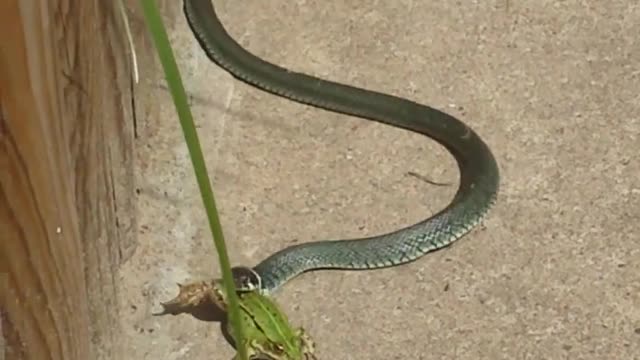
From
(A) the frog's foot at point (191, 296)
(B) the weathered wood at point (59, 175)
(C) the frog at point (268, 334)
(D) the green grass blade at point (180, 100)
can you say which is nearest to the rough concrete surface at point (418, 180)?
(A) the frog's foot at point (191, 296)

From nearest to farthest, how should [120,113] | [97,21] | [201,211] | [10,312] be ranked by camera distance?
1. [10,312]
2. [97,21]
3. [120,113]
4. [201,211]

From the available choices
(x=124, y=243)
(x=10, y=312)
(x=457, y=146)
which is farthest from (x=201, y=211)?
(x=10, y=312)

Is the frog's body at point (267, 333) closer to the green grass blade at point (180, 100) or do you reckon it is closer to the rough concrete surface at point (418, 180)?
the rough concrete surface at point (418, 180)

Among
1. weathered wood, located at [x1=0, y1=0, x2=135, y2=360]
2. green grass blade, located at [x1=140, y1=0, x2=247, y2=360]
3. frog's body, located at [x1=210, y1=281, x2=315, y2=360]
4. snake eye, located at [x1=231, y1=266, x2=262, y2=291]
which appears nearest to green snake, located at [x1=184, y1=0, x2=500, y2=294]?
snake eye, located at [x1=231, y1=266, x2=262, y2=291]

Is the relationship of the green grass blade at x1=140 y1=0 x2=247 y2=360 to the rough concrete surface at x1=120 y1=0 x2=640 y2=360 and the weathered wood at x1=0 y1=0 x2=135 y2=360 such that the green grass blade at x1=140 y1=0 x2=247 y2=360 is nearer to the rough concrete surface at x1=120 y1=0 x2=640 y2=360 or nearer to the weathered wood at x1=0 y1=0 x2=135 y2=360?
the weathered wood at x1=0 y1=0 x2=135 y2=360

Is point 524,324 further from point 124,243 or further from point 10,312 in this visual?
point 10,312

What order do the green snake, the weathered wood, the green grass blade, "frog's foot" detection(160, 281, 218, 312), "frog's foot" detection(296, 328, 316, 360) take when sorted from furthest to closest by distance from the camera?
the green snake → "frog's foot" detection(160, 281, 218, 312) → "frog's foot" detection(296, 328, 316, 360) → the weathered wood → the green grass blade

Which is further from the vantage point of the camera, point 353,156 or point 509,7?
point 509,7

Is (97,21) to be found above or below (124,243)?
above
